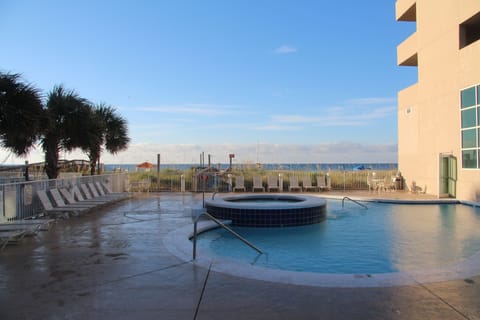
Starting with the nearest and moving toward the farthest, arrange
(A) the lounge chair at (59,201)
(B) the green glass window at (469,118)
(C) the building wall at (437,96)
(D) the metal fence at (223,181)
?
(A) the lounge chair at (59,201) → (B) the green glass window at (469,118) → (C) the building wall at (437,96) → (D) the metal fence at (223,181)

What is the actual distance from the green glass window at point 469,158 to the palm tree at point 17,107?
13.1 meters

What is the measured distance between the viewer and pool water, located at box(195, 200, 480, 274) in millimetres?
5648

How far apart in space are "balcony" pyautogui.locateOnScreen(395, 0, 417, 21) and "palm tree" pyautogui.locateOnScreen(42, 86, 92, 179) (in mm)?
14739

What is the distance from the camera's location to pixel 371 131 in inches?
1134

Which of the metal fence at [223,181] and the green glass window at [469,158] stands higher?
the green glass window at [469,158]

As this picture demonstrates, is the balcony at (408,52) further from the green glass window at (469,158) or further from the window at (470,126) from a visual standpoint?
the green glass window at (469,158)

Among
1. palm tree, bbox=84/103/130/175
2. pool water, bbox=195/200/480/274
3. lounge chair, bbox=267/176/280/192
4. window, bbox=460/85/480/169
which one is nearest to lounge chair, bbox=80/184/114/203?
palm tree, bbox=84/103/130/175

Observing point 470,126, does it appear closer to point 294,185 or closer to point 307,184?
point 307,184

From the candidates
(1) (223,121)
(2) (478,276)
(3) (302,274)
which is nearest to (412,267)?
(2) (478,276)

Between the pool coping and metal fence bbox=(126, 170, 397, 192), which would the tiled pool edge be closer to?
the pool coping

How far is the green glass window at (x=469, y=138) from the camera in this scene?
12203 millimetres

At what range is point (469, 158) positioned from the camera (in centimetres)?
1261

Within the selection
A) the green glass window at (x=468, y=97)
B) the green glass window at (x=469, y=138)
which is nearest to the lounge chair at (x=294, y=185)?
the green glass window at (x=469, y=138)

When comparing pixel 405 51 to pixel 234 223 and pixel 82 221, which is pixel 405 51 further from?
pixel 82 221
